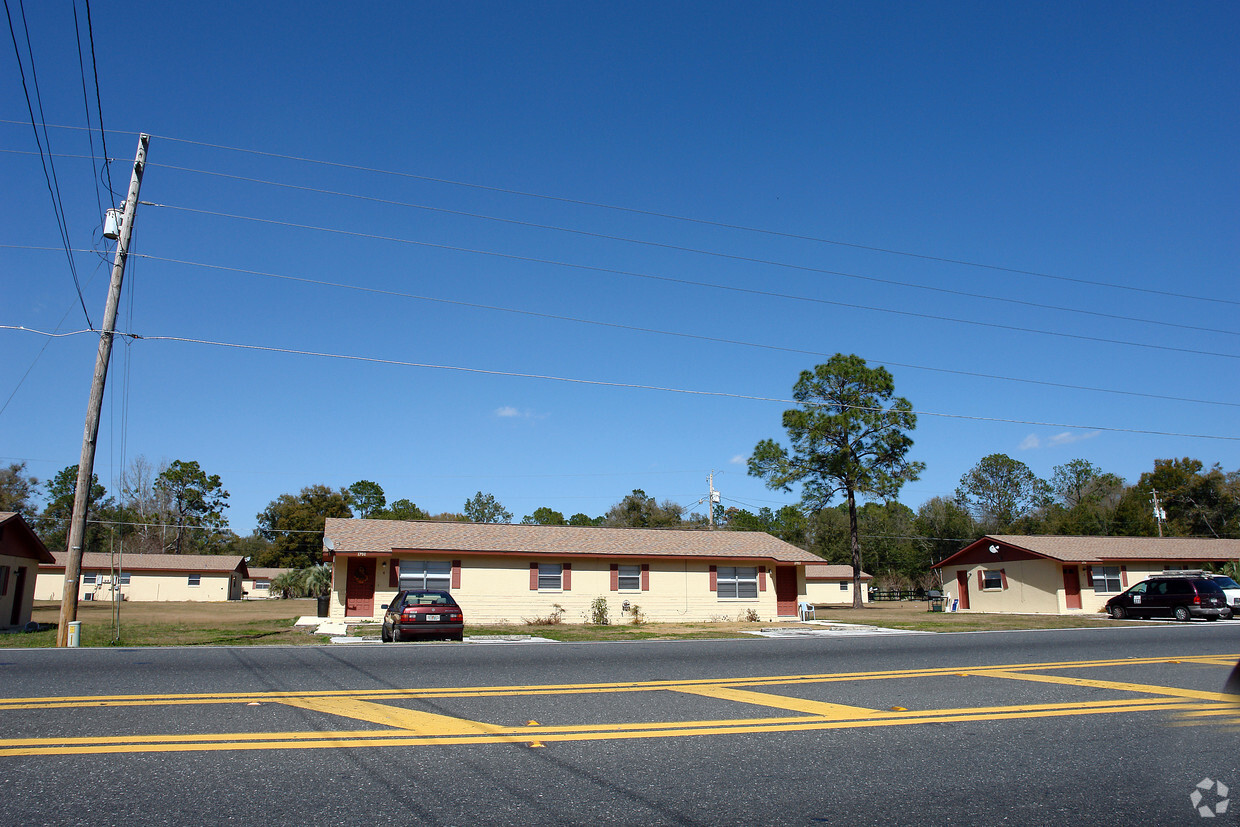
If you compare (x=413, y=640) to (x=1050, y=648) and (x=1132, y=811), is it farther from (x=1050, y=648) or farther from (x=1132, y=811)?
(x=1132, y=811)

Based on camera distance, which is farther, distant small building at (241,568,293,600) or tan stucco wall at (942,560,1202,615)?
distant small building at (241,568,293,600)

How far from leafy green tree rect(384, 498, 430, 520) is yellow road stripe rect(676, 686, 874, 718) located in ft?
309

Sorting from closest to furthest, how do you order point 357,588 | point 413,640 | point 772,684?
point 772,684 → point 413,640 → point 357,588

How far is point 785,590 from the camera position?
34062 mm

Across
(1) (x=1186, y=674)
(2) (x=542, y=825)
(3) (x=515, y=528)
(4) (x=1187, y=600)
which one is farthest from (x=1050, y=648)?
(3) (x=515, y=528)

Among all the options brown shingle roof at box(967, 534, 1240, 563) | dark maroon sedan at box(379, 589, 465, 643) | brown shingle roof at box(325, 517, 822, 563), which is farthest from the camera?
brown shingle roof at box(967, 534, 1240, 563)

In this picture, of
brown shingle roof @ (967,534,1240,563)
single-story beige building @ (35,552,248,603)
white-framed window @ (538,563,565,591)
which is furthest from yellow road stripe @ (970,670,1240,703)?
single-story beige building @ (35,552,248,603)

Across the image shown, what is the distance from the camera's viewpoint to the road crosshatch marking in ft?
21.1

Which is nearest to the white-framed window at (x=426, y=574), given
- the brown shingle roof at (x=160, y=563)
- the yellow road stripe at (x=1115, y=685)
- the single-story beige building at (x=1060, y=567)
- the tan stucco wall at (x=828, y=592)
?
the yellow road stripe at (x=1115, y=685)

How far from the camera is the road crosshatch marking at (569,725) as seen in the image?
6445mm

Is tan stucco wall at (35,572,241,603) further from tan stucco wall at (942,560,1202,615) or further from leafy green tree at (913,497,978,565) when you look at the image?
leafy green tree at (913,497,978,565)

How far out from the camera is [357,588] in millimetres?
29359

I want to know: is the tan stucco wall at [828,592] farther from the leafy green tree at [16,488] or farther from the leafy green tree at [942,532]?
the leafy green tree at [16,488]

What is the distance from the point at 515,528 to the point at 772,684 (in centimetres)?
2483
